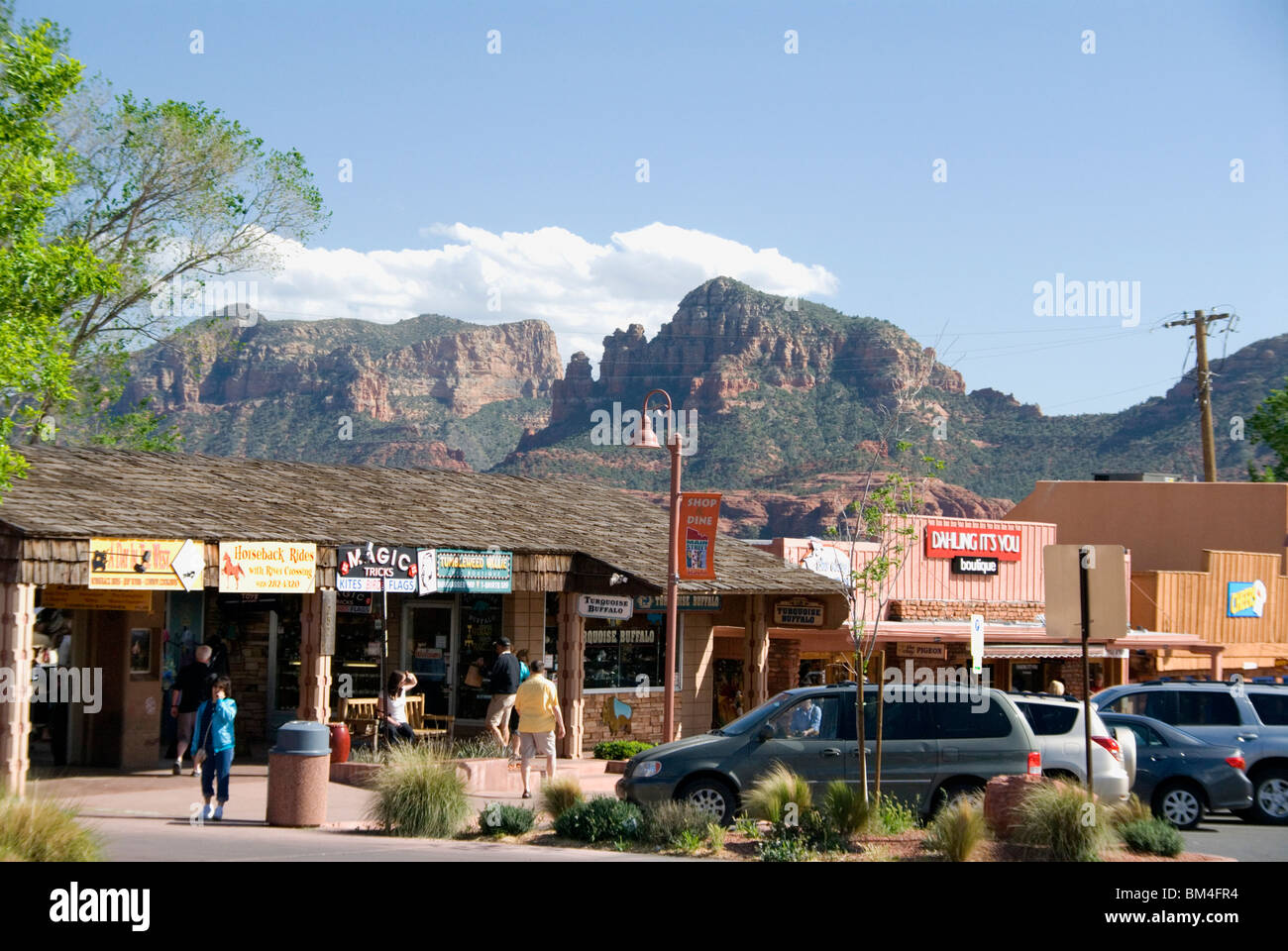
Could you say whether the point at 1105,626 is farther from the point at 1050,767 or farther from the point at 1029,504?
the point at 1029,504

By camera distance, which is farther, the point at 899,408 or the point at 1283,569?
the point at 1283,569

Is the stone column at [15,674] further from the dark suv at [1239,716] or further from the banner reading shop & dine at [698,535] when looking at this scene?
the dark suv at [1239,716]

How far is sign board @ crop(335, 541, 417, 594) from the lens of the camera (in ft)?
57.6

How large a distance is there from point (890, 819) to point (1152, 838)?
2.34 metres

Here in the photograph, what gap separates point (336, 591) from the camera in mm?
18094

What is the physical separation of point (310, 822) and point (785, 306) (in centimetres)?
10055

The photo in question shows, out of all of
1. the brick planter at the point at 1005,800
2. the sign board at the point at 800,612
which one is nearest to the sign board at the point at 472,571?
the sign board at the point at 800,612

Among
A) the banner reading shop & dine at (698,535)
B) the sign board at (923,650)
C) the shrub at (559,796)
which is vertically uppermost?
the banner reading shop & dine at (698,535)

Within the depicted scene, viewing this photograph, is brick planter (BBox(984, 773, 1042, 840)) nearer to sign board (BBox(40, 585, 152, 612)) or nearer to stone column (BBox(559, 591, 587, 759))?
stone column (BBox(559, 591, 587, 759))

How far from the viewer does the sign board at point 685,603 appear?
75.9ft

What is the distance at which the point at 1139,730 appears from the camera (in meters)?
16.7

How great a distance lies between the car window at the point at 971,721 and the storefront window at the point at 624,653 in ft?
30.2

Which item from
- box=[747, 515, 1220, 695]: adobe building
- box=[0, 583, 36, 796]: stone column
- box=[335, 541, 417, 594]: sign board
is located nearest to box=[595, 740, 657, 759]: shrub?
box=[335, 541, 417, 594]: sign board
